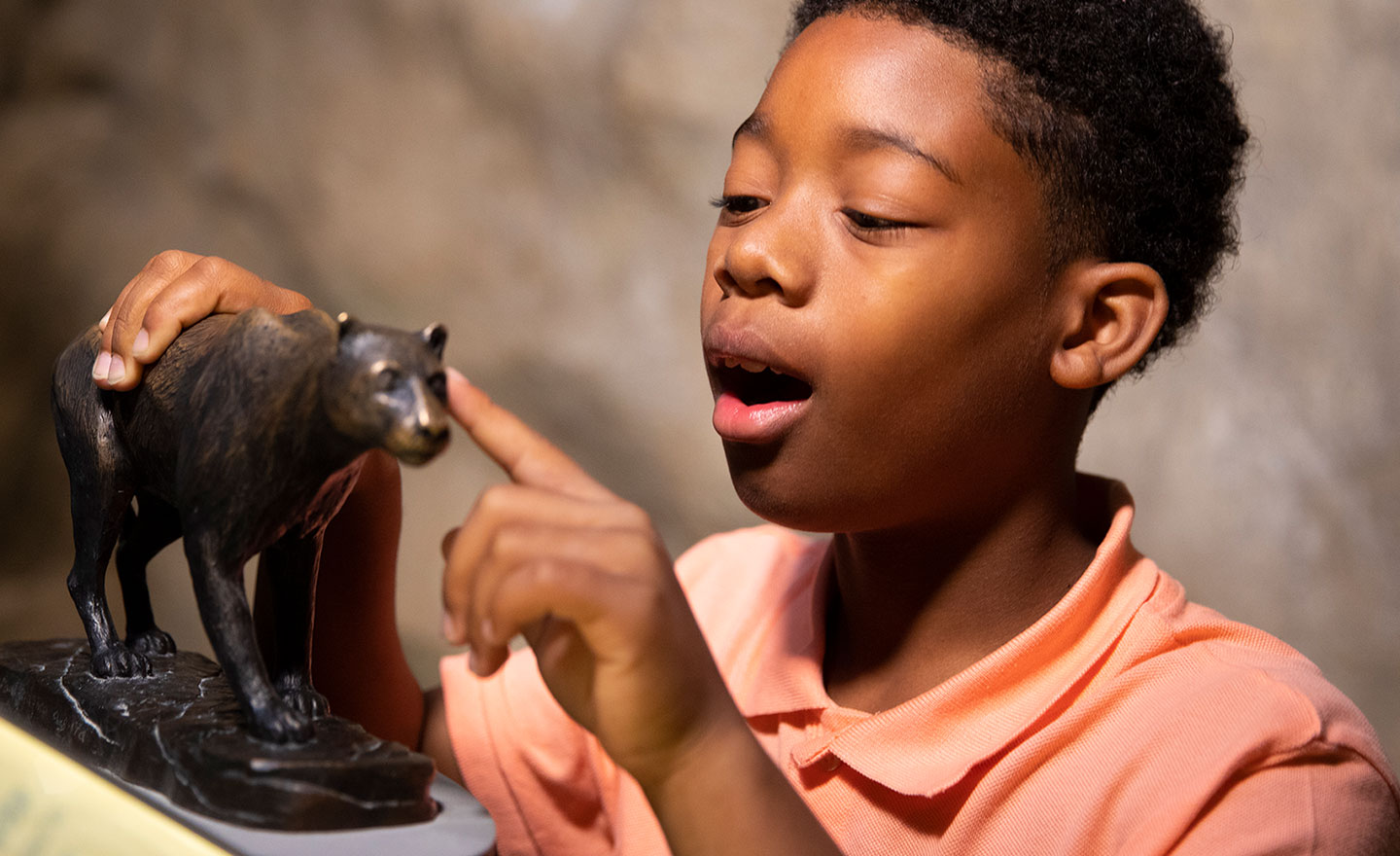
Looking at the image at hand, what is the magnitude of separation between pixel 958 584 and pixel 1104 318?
215 mm

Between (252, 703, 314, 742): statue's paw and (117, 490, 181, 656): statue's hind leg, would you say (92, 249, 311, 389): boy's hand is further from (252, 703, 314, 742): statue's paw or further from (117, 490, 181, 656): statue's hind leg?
(252, 703, 314, 742): statue's paw

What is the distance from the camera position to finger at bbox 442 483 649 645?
58 centimetres

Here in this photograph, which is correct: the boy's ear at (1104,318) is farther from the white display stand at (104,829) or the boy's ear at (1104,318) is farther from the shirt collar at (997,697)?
the white display stand at (104,829)

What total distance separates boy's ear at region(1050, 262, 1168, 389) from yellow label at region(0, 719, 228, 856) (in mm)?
592

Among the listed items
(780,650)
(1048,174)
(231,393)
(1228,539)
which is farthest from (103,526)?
(1228,539)

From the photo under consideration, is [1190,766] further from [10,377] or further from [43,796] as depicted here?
[10,377]

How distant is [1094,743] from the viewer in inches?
32.2

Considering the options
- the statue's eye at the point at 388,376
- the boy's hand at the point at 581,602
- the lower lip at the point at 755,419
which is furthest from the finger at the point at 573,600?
the lower lip at the point at 755,419

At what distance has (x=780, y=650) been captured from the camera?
1016mm

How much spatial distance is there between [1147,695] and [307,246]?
134cm

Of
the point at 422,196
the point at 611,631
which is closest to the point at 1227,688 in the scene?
the point at 611,631

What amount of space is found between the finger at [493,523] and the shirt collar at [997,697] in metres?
0.35

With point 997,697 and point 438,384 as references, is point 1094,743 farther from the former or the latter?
point 438,384

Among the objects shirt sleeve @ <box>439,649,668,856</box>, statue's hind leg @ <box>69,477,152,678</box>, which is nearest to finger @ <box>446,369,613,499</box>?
statue's hind leg @ <box>69,477,152,678</box>
